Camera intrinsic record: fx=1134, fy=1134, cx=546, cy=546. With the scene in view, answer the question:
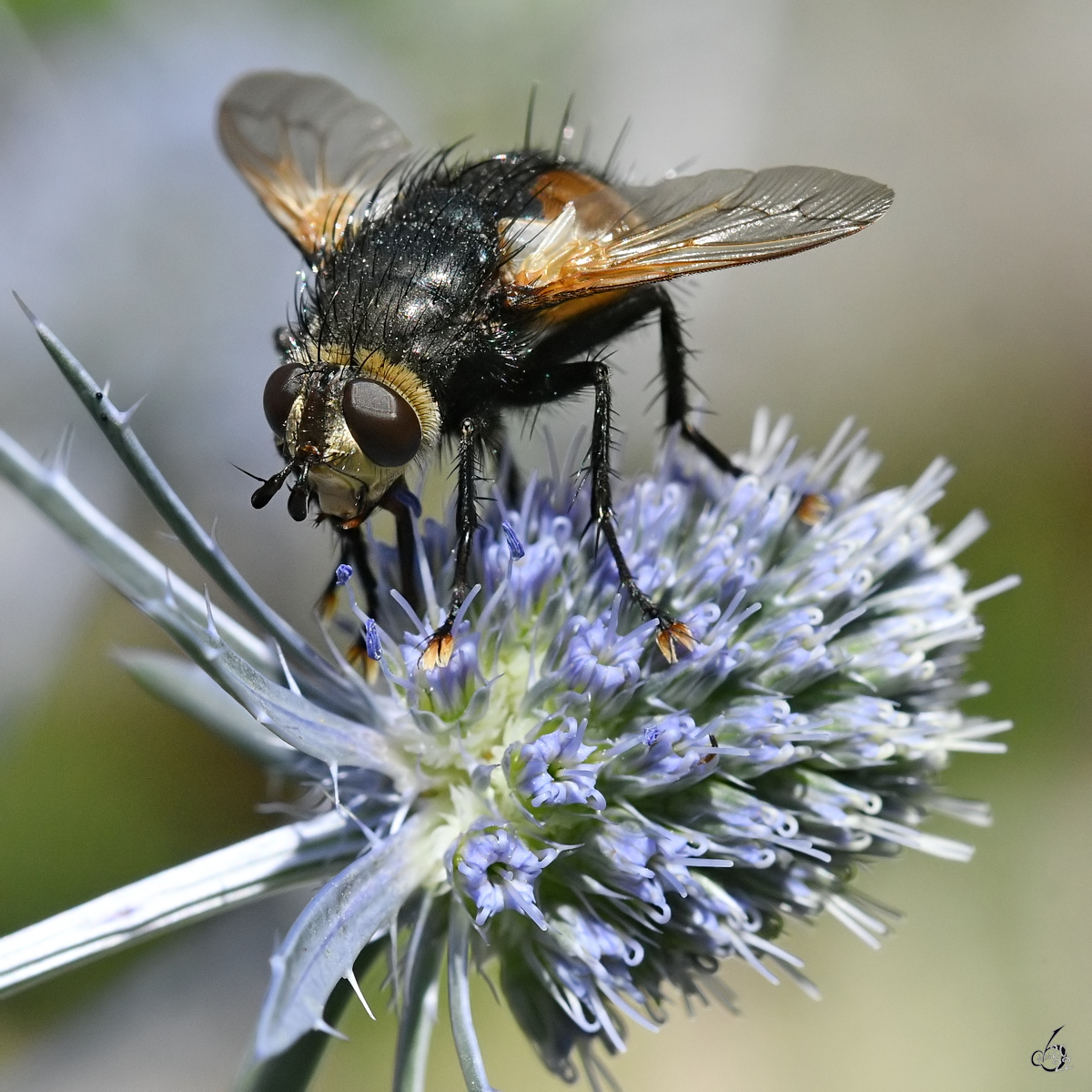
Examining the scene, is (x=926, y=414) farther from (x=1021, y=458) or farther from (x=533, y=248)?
(x=533, y=248)

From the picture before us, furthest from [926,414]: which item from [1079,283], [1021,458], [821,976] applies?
[821,976]

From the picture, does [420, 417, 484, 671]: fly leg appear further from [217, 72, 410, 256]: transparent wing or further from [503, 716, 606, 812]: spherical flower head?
[217, 72, 410, 256]: transparent wing

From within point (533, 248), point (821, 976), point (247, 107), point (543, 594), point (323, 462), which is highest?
point (247, 107)

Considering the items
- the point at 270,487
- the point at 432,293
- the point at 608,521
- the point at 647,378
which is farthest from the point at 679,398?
the point at 647,378

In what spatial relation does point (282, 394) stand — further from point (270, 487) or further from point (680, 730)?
point (680, 730)

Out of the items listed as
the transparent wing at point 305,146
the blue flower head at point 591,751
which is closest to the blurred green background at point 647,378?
the transparent wing at point 305,146

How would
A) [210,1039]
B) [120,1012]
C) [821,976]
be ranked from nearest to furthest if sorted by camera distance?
[120,1012]
[210,1039]
[821,976]

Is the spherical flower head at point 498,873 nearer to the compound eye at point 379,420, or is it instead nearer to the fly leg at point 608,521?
the fly leg at point 608,521
